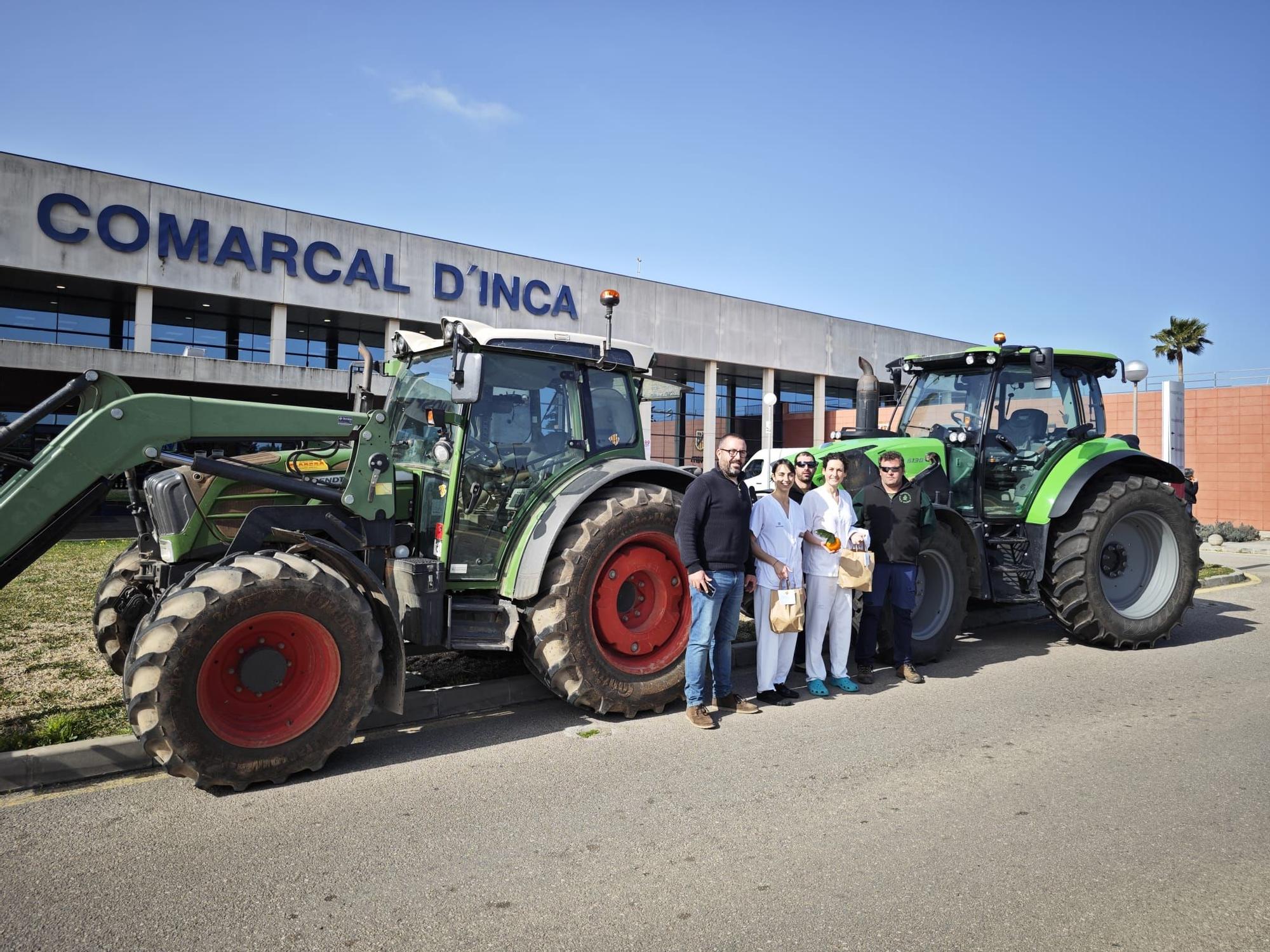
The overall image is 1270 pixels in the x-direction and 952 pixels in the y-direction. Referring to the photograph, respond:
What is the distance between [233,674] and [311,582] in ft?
1.91

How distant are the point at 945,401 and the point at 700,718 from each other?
4685mm

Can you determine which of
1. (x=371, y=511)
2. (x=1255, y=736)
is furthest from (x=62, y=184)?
(x=1255, y=736)

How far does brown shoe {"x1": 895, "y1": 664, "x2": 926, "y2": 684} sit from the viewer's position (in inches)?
259

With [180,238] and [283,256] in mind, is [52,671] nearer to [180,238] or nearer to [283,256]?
[180,238]

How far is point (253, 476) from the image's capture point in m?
4.92

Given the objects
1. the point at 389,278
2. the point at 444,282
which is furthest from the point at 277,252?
the point at 444,282

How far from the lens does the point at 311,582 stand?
14.4 feet

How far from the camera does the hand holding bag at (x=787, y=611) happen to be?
5.92 meters

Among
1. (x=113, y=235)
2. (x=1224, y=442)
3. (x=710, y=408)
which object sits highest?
(x=113, y=235)

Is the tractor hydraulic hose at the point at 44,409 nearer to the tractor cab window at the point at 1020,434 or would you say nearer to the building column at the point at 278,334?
the tractor cab window at the point at 1020,434

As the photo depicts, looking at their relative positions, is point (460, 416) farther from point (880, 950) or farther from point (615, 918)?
point (880, 950)

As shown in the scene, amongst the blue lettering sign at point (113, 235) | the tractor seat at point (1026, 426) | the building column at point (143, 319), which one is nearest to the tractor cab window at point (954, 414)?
the tractor seat at point (1026, 426)

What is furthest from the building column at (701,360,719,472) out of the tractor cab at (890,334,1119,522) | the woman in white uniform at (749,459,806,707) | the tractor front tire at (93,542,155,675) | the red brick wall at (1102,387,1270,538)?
the tractor front tire at (93,542,155,675)

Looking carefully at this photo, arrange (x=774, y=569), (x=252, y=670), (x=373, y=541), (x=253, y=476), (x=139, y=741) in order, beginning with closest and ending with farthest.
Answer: (x=139, y=741), (x=252, y=670), (x=253, y=476), (x=373, y=541), (x=774, y=569)
